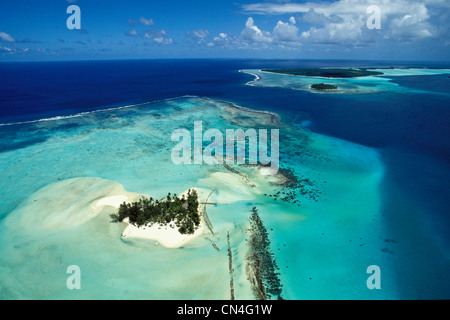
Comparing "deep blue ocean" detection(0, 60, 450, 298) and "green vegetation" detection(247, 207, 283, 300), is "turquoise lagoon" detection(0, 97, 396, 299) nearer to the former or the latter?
"green vegetation" detection(247, 207, 283, 300)

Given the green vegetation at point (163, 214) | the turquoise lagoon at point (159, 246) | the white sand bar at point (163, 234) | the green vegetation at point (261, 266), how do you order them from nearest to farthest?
the green vegetation at point (261, 266)
the turquoise lagoon at point (159, 246)
the white sand bar at point (163, 234)
the green vegetation at point (163, 214)

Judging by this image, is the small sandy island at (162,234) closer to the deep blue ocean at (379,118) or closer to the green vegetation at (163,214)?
the green vegetation at (163,214)

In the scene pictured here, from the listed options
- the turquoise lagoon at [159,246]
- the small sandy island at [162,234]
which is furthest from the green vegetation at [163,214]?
the turquoise lagoon at [159,246]

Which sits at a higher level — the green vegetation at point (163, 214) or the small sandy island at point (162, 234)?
the green vegetation at point (163, 214)

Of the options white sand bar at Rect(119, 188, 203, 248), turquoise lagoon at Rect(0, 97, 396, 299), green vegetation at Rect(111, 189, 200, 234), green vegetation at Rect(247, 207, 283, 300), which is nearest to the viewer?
green vegetation at Rect(247, 207, 283, 300)

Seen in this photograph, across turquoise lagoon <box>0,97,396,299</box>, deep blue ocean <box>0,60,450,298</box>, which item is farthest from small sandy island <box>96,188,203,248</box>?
deep blue ocean <box>0,60,450,298</box>

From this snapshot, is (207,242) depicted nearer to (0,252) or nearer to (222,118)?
(0,252)

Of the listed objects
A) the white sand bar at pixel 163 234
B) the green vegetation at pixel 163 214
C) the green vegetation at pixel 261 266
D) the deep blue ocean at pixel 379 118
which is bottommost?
the green vegetation at pixel 261 266
